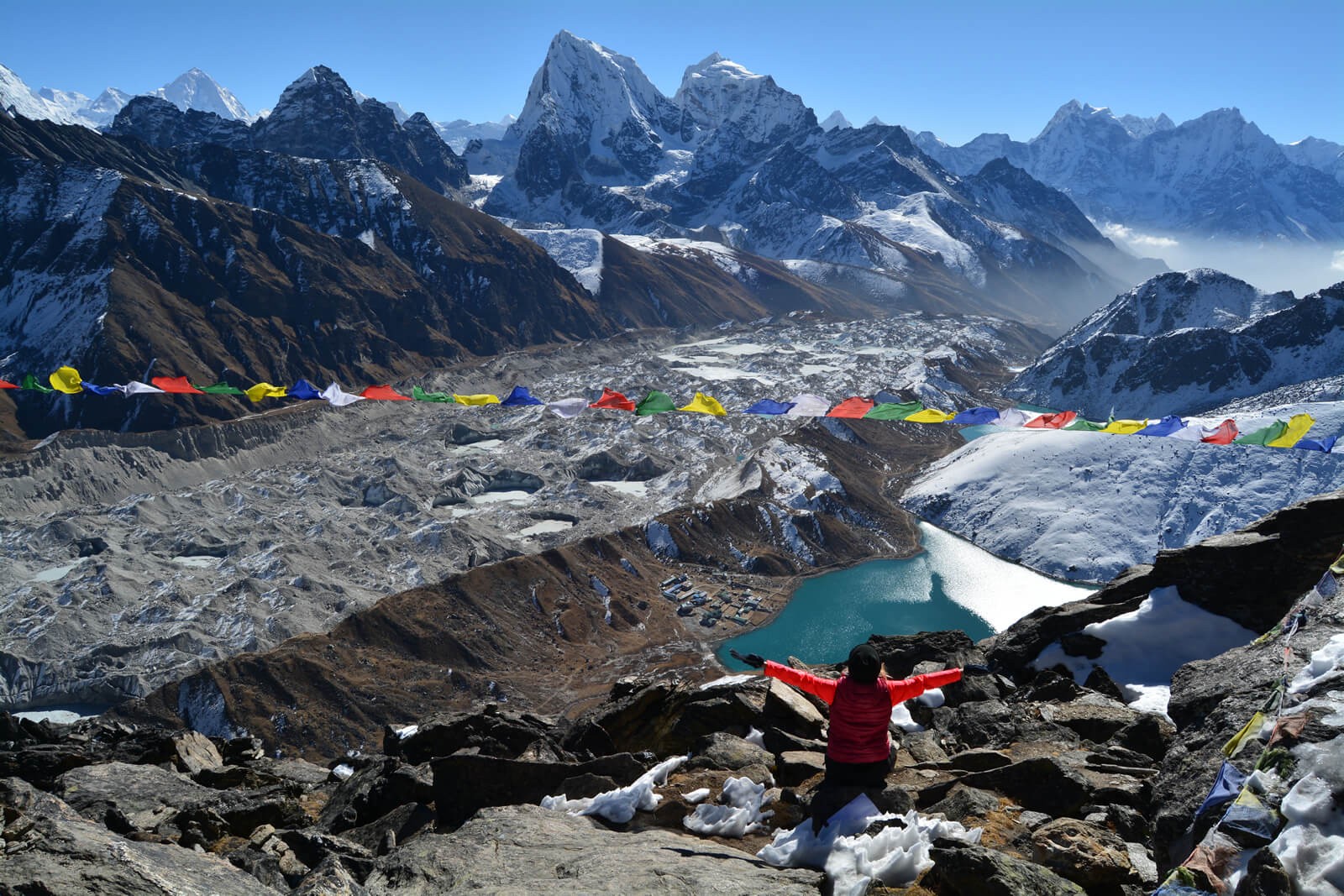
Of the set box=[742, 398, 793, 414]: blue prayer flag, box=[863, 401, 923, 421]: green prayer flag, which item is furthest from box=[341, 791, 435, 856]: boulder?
box=[742, 398, 793, 414]: blue prayer flag

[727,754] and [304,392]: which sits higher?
[304,392]

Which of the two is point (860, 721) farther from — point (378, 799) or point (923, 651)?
point (923, 651)

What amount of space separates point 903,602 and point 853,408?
128ft

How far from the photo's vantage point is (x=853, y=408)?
32.3 metres

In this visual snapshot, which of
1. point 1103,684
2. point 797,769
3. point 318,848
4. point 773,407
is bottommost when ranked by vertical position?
point 318,848

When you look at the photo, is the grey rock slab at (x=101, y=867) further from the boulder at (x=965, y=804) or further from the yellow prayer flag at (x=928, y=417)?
the yellow prayer flag at (x=928, y=417)

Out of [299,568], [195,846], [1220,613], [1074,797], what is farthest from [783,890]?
[299,568]

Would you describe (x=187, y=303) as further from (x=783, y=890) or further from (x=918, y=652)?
(x=783, y=890)

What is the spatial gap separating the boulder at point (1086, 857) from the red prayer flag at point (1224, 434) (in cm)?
2563

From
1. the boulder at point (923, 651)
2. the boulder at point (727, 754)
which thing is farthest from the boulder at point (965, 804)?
the boulder at point (923, 651)

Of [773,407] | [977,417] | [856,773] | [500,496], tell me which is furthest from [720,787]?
[500,496]

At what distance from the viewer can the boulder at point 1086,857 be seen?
26.8ft

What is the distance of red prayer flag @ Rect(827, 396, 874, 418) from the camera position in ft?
105

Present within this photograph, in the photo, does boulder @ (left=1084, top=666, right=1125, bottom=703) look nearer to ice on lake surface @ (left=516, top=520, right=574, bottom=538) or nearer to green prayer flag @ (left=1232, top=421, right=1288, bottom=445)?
green prayer flag @ (left=1232, top=421, right=1288, bottom=445)
